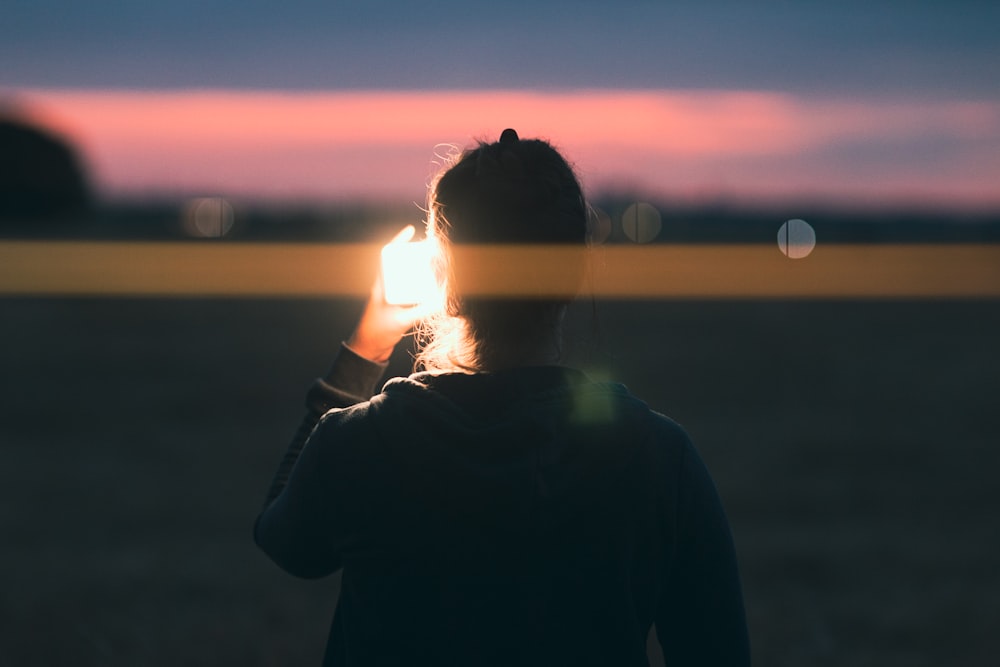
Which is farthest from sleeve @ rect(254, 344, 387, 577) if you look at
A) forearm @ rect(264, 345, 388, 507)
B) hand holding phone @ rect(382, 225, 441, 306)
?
hand holding phone @ rect(382, 225, 441, 306)

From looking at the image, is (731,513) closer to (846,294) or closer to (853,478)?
(853,478)

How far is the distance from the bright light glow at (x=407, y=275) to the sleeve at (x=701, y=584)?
47 centimetres

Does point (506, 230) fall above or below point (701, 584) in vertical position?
above

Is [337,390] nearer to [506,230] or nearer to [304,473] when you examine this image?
[304,473]

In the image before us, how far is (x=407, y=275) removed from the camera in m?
1.72

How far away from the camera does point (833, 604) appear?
6695 mm

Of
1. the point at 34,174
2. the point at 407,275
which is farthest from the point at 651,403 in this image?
the point at 34,174

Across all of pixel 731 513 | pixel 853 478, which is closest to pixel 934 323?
pixel 853 478

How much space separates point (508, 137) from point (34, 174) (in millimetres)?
68480

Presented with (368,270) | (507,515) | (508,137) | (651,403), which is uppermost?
(508,137)

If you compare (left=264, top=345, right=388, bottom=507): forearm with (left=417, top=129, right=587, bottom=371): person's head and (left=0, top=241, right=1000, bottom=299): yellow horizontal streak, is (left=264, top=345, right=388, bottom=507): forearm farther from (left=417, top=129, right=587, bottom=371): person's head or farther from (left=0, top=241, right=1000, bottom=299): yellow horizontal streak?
(left=0, top=241, right=1000, bottom=299): yellow horizontal streak

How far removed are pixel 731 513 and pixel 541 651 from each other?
808cm

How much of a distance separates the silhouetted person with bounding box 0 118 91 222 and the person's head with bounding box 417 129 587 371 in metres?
65.9

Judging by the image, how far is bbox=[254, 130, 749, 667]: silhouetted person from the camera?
1.46 metres
